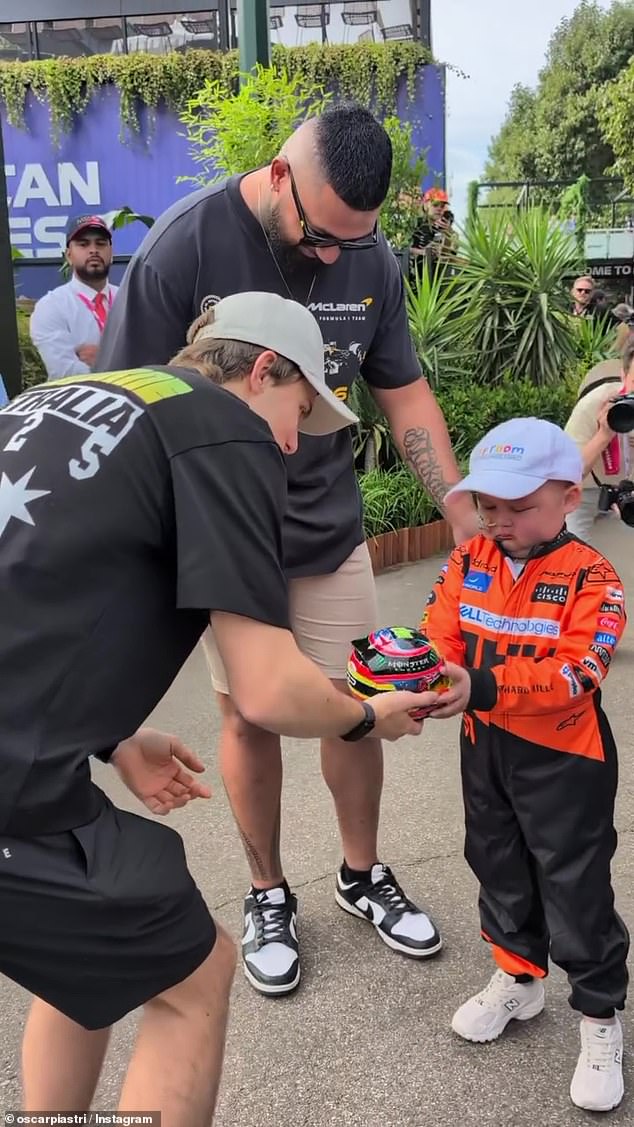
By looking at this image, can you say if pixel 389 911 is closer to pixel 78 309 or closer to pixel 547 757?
pixel 547 757

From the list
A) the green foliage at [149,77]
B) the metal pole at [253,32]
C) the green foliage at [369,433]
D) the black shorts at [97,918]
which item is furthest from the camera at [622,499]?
the green foliage at [149,77]

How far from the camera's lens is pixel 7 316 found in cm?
560

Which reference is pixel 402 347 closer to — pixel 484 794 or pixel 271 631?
pixel 484 794

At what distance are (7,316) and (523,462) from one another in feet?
13.9

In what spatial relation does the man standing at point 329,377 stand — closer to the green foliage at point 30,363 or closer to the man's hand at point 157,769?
the man's hand at point 157,769

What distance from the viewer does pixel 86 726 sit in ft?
4.74

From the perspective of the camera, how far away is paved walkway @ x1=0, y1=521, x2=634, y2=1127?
2.15 meters

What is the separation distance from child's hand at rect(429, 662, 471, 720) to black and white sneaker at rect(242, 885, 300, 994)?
989 millimetres

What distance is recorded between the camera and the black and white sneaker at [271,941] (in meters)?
2.55

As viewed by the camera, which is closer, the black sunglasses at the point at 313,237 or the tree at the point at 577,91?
the black sunglasses at the point at 313,237

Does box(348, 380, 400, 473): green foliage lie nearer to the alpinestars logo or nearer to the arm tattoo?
the arm tattoo

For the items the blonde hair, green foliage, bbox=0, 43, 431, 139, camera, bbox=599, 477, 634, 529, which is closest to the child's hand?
the blonde hair

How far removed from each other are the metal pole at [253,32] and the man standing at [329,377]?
174 inches

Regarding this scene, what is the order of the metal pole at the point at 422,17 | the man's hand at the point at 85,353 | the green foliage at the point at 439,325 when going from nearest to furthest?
the man's hand at the point at 85,353 < the green foliage at the point at 439,325 < the metal pole at the point at 422,17
